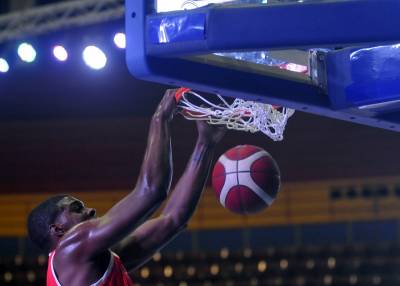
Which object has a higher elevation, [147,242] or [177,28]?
[177,28]

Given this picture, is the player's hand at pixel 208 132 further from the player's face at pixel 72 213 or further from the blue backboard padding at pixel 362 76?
the blue backboard padding at pixel 362 76

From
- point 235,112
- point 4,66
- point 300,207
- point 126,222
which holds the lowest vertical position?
point 300,207

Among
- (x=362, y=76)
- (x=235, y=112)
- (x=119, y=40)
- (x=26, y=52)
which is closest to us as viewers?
(x=362, y=76)

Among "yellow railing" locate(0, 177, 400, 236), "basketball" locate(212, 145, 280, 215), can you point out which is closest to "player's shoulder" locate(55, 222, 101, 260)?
"basketball" locate(212, 145, 280, 215)

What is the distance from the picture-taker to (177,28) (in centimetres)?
200

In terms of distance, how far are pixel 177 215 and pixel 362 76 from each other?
947mm

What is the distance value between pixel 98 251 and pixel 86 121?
615 cm

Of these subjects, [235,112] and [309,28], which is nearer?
A: [309,28]

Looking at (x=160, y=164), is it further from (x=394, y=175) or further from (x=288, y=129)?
(x=394, y=175)

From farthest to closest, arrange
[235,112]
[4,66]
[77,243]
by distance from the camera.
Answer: [4,66]
[235,112]
[77,243]

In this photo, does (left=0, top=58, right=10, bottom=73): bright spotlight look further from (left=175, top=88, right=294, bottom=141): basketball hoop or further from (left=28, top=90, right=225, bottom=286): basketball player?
(left=175, top=88, right=294, bottom=141): basketball hoop

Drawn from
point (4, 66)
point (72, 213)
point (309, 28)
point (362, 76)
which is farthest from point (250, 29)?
point (4, 66)

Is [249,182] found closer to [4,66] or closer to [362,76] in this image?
[362,76]

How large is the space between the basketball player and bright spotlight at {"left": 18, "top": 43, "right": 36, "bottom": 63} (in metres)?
4.93
